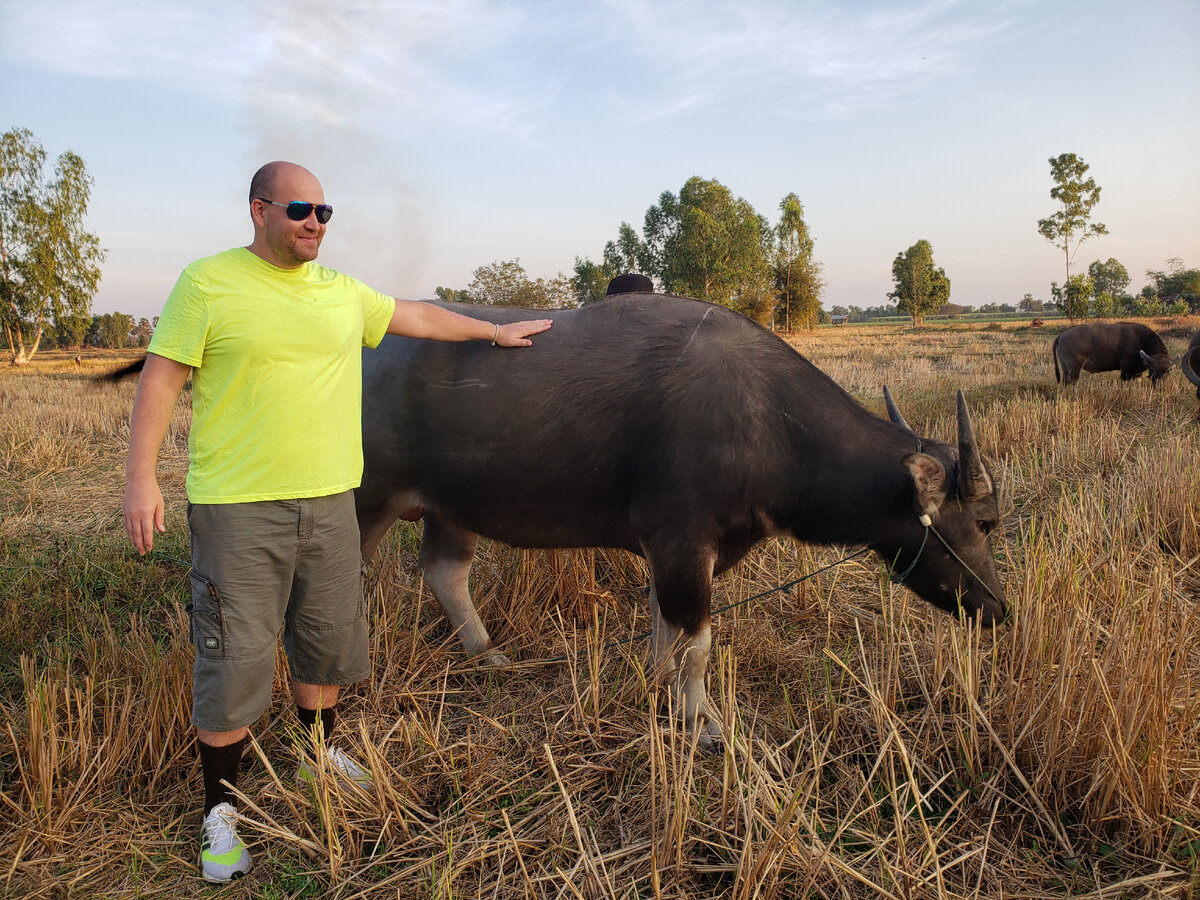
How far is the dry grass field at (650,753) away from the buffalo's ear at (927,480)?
0.52 m

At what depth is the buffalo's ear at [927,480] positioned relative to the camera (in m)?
2.81

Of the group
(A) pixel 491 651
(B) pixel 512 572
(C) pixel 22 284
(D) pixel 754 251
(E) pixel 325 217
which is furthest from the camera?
(D) pixel 754 251

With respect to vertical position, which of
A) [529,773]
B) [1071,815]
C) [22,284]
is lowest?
[1071,815]

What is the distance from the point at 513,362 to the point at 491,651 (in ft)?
5.15

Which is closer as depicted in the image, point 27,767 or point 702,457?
point 27,767

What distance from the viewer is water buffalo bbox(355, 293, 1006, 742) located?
2.90 metres

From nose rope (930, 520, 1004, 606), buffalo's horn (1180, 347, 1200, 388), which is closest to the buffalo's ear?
nose rope (930, 520, 1004, 606)

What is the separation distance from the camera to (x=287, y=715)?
294cm

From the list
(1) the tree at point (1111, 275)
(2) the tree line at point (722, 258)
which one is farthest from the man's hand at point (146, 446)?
(1) the tree at point (1111, 275)

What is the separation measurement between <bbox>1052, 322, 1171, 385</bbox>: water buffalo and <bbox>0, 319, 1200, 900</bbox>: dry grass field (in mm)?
10788

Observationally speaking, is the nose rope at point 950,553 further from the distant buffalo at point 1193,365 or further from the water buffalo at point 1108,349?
the water buffalo at point 1108,349

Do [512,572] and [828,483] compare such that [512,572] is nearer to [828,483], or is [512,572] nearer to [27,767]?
[828,483]

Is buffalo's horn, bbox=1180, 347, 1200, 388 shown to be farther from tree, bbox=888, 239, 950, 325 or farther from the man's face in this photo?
tree, bbox=888, 239, 950, 325

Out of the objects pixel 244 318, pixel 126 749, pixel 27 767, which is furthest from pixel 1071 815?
pixel 27 767
